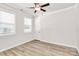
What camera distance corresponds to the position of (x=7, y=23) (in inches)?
50.7

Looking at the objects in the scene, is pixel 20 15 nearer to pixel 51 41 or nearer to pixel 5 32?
pixel 5 32

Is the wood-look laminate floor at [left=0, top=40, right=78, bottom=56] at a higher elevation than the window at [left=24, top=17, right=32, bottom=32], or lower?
lower

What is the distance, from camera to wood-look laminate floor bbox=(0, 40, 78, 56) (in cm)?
123

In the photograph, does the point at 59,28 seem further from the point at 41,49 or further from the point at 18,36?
the point at 18,36

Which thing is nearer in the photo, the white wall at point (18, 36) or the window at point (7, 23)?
the window at point (7, 23)

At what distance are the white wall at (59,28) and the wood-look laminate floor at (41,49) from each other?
0.33 feet

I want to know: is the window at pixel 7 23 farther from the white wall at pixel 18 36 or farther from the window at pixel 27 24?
the window at pixel 27 24

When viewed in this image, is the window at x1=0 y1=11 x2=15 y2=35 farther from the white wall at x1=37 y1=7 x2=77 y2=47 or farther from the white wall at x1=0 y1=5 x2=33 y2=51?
the white wall at x1=37 y1=7 x2=77 y2=47

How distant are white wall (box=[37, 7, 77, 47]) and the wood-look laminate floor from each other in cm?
10

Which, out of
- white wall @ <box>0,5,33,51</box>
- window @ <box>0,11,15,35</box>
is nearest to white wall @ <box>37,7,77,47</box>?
white wall @ <box>0,5,33,51</box>

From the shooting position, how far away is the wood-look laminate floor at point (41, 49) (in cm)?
123

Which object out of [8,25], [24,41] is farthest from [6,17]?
[24,41]

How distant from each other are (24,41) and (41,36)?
36cm

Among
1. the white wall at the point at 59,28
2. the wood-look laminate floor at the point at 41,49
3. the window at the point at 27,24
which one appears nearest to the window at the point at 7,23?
the window at the point at 27,24
